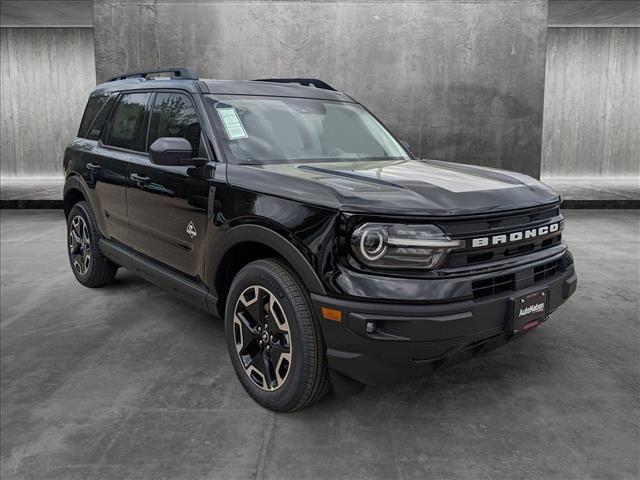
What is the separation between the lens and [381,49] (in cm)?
952

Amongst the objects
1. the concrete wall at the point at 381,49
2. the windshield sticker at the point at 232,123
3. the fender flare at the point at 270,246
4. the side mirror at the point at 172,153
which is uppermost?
the concrete wall at the point at 381,49

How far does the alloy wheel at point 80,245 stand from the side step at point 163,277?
1.53ft

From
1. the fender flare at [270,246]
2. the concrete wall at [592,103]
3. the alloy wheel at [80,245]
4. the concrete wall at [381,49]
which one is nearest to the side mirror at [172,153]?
the fender flare at [270,246]

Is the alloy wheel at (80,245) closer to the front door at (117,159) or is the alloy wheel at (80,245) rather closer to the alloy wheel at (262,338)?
the front door at (117,159)

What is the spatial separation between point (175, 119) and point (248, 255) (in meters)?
1.22

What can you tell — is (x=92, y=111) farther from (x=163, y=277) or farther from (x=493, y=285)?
(x=493, y=285)

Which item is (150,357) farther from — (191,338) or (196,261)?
(196,261)

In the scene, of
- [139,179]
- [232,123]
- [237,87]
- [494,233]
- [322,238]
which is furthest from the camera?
[139,179]

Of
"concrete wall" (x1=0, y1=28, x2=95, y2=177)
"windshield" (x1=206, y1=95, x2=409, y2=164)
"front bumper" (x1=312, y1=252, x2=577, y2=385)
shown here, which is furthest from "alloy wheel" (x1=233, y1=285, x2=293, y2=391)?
"concrete wall" (x1=0, y1=28, x2=95, y2=177)

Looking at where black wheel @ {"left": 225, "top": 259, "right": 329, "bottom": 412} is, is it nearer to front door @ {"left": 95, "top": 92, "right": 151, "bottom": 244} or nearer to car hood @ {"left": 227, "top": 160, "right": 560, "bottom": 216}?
car hood @ {"left": 227, "top": 160, "right": 560, "bottom": 216}

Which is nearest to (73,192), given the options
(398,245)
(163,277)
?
(163,277)

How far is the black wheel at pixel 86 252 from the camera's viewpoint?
4961 millimetres

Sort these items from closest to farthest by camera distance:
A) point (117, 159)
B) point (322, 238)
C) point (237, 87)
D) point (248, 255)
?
1. point (322, 238)
2. point (248, 255)
3. point (237, 87)
4. point (117, 159)

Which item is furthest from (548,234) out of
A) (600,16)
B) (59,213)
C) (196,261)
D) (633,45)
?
(633,45)
